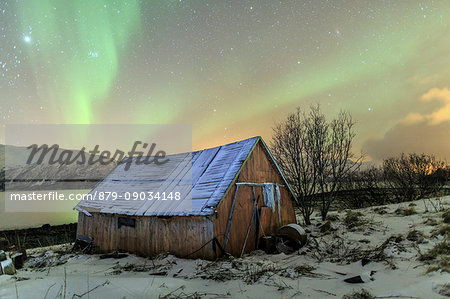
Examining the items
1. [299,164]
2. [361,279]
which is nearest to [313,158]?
[299,164]

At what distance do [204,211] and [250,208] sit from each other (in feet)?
11.0

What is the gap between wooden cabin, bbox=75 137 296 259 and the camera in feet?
34.2

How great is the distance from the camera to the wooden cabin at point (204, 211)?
10430 millimetres

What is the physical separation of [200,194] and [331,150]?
1079cm

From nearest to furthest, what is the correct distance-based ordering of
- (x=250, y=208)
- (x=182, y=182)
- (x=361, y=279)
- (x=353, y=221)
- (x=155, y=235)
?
(x=361, y=279) → (x=155, y=235) → (x=250, y=208) → (x=182, y=182) → (x=353, y=221)

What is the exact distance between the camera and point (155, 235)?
11.5 meters

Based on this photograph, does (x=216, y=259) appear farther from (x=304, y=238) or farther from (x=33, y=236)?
(x=33, y=236)

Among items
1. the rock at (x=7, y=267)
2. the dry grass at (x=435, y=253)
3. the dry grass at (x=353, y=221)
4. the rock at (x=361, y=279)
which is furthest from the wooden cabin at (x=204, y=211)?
the dry grass at (x=435, y=253)

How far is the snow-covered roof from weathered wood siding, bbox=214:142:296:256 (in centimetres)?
61

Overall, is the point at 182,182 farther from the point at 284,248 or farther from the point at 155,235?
the point at 284,248

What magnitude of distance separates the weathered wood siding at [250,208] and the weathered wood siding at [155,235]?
754 mm

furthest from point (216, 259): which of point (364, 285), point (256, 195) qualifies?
point (364, 285)

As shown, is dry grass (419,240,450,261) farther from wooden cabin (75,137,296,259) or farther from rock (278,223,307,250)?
wooden cabin (75,137,296,259)

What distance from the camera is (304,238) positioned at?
38.0 feet
